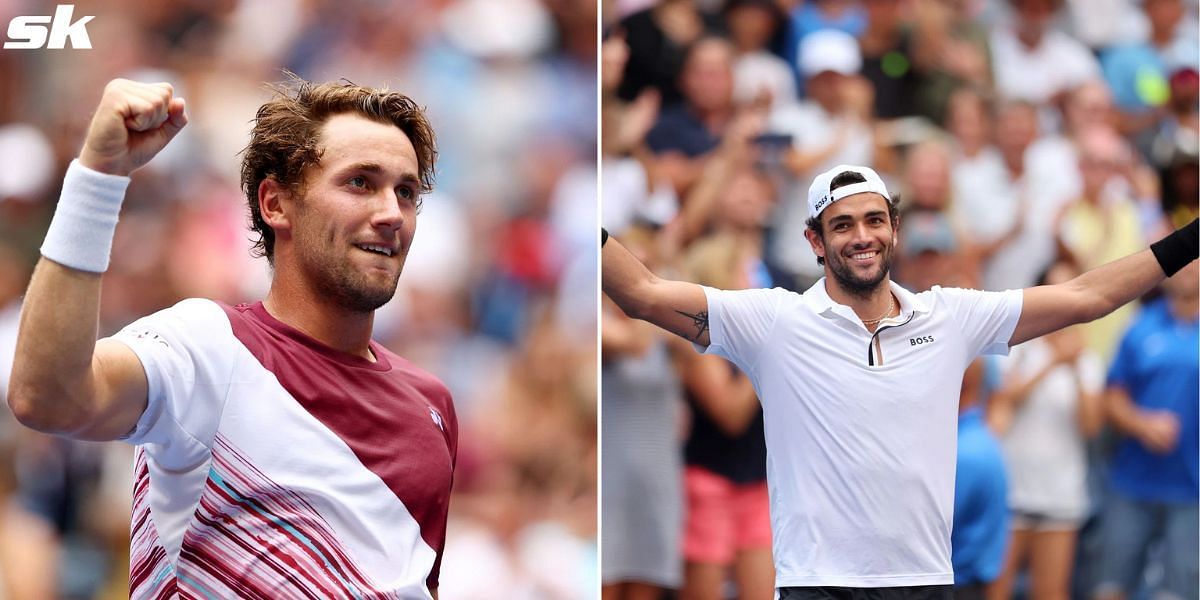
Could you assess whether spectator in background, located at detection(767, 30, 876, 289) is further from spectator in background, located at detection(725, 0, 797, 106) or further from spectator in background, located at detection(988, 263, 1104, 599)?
spectator in background, located at detection(988, 263, 1104, 599)

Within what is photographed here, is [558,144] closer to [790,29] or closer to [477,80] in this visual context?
[477,80]

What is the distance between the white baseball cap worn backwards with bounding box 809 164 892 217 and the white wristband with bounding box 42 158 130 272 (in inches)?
104

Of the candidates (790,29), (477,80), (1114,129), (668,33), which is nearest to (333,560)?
(477,80)

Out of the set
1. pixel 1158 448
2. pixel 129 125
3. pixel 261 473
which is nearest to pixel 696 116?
pixel 1158 448

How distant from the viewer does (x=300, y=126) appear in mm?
2695

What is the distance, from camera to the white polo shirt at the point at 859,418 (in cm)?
Result: 384

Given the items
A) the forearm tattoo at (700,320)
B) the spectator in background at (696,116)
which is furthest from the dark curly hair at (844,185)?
the spectator in background at (696,116)

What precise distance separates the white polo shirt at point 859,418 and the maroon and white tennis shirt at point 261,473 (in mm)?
1627

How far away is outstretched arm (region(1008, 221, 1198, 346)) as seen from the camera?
412cm

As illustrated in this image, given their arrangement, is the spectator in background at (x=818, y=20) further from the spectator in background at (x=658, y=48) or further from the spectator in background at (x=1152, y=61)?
the spectator in background at (x=1152, y=61)

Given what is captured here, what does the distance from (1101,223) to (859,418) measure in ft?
10.8

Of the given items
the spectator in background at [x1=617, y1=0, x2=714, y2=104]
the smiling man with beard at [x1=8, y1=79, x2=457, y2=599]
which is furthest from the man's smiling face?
the spectator in background at [x1=617, y1=0, x2=714, y2=104]

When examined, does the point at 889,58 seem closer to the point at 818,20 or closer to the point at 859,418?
the point at 818,20

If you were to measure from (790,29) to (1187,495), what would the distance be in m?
2.99
